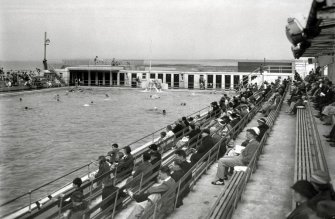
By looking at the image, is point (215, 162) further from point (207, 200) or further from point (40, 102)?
point (40, 102)

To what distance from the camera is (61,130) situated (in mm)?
23766

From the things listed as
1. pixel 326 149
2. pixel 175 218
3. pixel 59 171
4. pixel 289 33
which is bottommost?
pixel 59 171

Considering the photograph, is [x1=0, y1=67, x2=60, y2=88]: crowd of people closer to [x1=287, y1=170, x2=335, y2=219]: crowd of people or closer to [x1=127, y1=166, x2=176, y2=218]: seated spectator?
[x1=127, y1=166, x2=176, y2=218]: seated spectator

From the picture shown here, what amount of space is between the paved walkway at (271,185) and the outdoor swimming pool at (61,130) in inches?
274

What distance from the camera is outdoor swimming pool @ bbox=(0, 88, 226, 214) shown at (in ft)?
46.8

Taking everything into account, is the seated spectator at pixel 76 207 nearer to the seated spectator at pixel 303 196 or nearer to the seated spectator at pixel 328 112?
the seated spectator at pixel 303 196

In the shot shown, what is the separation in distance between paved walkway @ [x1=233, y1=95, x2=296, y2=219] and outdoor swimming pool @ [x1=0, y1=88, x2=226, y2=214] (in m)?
6.96

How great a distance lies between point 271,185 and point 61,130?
18.6m

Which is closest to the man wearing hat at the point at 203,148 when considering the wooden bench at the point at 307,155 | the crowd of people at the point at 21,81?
the wooden bench at the point at 307,155

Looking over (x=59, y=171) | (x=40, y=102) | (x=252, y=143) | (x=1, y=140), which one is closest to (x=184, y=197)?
(x=252, y=143)

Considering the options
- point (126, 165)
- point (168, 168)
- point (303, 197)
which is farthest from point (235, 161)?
point (303, 197)

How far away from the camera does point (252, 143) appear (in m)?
7.67

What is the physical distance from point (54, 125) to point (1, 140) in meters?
5.11

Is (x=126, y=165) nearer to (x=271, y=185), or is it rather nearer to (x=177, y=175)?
(x=177, y=175)
